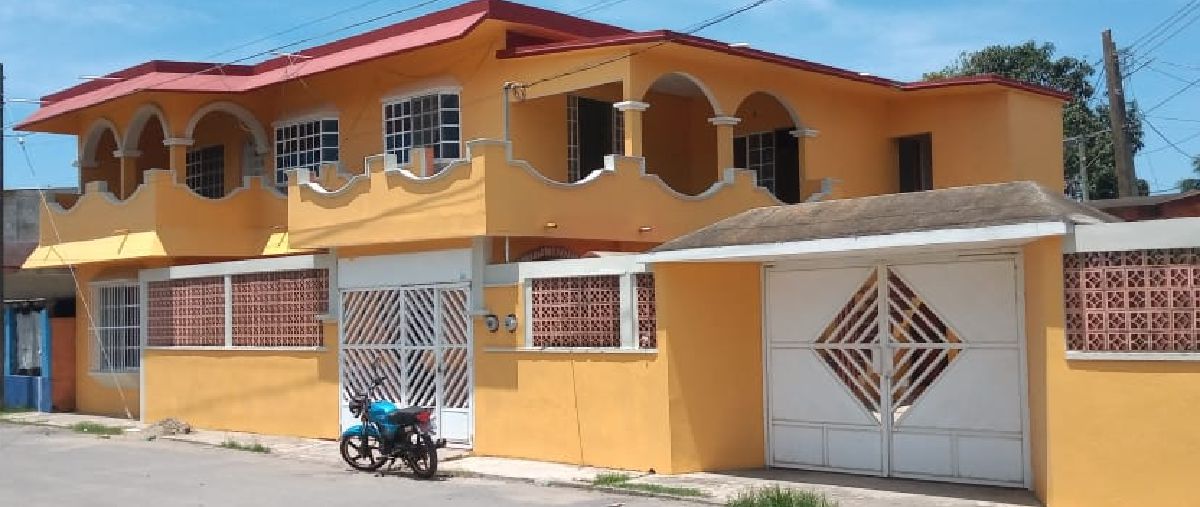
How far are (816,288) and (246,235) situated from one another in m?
11.6

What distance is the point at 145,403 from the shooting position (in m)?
20.8

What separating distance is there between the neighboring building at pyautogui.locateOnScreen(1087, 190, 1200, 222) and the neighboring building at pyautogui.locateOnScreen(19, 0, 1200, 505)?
64.5 inches

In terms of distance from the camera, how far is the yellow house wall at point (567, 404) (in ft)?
42.9

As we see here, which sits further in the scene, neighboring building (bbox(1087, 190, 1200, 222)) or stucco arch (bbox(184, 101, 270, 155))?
stucco arch (bbox(184, 101, 270, 155))

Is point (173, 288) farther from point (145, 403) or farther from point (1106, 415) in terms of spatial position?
point (1106, 415)

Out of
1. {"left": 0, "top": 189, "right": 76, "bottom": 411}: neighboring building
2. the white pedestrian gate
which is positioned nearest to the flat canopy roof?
the white pedestrian gate

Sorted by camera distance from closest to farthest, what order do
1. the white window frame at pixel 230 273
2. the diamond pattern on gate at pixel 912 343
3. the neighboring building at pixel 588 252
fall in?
the neighboring building at pixel 588 252, the diamond pattern on gate at pixel 912 343, the white window frame at pixel 230 273

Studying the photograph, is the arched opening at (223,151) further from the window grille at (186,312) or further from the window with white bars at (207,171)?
the window grille at (186,312)

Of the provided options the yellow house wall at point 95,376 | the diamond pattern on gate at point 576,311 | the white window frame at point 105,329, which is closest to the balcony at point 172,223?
the yellow house wall at point 95,376

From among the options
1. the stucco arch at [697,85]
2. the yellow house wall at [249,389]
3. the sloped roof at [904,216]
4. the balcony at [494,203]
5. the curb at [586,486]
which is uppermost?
the stucco arch at [697,85]

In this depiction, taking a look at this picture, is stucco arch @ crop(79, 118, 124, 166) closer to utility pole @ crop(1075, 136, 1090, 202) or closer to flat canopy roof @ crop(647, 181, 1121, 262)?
flat canopy roof @ crop(647, 181, 1121, 262)

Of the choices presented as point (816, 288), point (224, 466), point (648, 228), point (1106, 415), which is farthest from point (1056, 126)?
point (224, 466)

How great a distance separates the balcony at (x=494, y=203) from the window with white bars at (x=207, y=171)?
21.6 ft

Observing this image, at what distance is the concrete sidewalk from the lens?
11.0m
